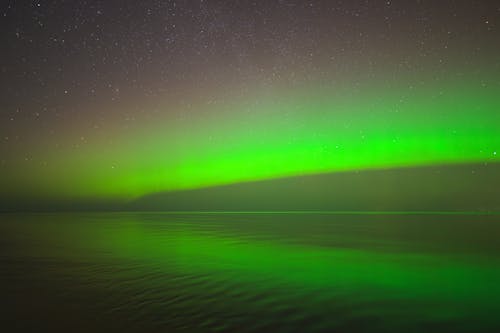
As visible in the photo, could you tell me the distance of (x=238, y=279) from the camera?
11164 millimetres

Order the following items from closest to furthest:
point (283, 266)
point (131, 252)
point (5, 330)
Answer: point (5, 330) → point (283, 266) → point (131, 252)

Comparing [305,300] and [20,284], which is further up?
[20,284]

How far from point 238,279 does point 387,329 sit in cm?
543

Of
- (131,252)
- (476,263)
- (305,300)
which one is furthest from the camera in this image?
(131,252)

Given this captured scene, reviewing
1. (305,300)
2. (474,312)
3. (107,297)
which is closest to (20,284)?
(107,297)

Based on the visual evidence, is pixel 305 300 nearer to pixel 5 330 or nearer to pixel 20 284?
pixel 5 330

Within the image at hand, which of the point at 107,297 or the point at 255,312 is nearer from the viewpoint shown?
the point at 255,312

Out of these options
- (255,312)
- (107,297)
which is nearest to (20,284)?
(107,297)

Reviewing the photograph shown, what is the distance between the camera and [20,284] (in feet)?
34.5

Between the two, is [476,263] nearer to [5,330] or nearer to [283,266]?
[283,266]

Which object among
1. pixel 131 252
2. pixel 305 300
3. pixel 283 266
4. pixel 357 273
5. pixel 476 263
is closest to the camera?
pixel 305 300

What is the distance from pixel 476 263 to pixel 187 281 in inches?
456

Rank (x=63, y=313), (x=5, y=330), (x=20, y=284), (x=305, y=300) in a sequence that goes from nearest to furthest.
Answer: (x=5, y=330) → (x=63, y=313) → (x=305, y=300) → (x=20, y=284)

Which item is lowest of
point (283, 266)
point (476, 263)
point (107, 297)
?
point (476, 263)
